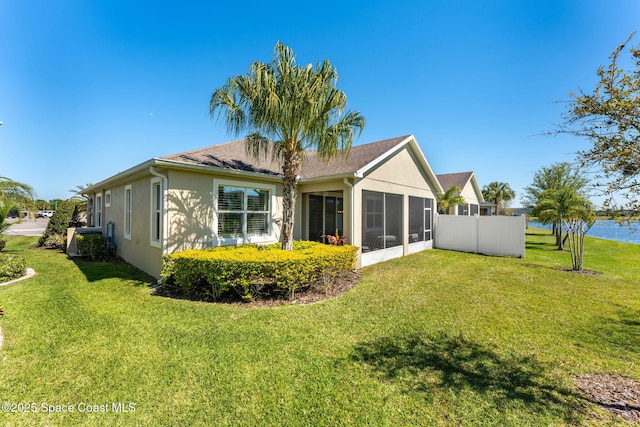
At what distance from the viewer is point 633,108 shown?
270 cm

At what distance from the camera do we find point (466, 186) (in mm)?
23562

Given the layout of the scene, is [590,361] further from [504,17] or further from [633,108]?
[504,17]

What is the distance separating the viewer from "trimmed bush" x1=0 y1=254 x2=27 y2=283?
7.36 m

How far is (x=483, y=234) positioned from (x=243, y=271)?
42.1ft

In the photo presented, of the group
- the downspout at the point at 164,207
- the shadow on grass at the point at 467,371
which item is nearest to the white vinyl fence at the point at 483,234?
the shadow on grass at the point at 467,371

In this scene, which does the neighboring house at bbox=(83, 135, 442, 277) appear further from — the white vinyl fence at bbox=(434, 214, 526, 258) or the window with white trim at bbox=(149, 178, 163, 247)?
the white vinyl fence at bbox=(434, 214, 526, 258)

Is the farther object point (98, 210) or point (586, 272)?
point (98, 210)

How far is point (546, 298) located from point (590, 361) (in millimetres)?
3384

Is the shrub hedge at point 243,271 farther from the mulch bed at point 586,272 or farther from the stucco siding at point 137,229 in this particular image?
the mulch bed at point 586,272

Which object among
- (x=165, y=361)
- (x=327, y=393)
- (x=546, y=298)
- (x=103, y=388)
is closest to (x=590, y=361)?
(x=546, y=298)

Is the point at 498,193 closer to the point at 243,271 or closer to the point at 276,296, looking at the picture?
the point at 276,296

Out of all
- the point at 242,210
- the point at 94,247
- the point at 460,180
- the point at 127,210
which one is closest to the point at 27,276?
the point at 94,247

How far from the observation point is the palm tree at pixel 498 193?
38.8m

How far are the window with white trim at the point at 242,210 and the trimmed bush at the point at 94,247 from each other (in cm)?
672
